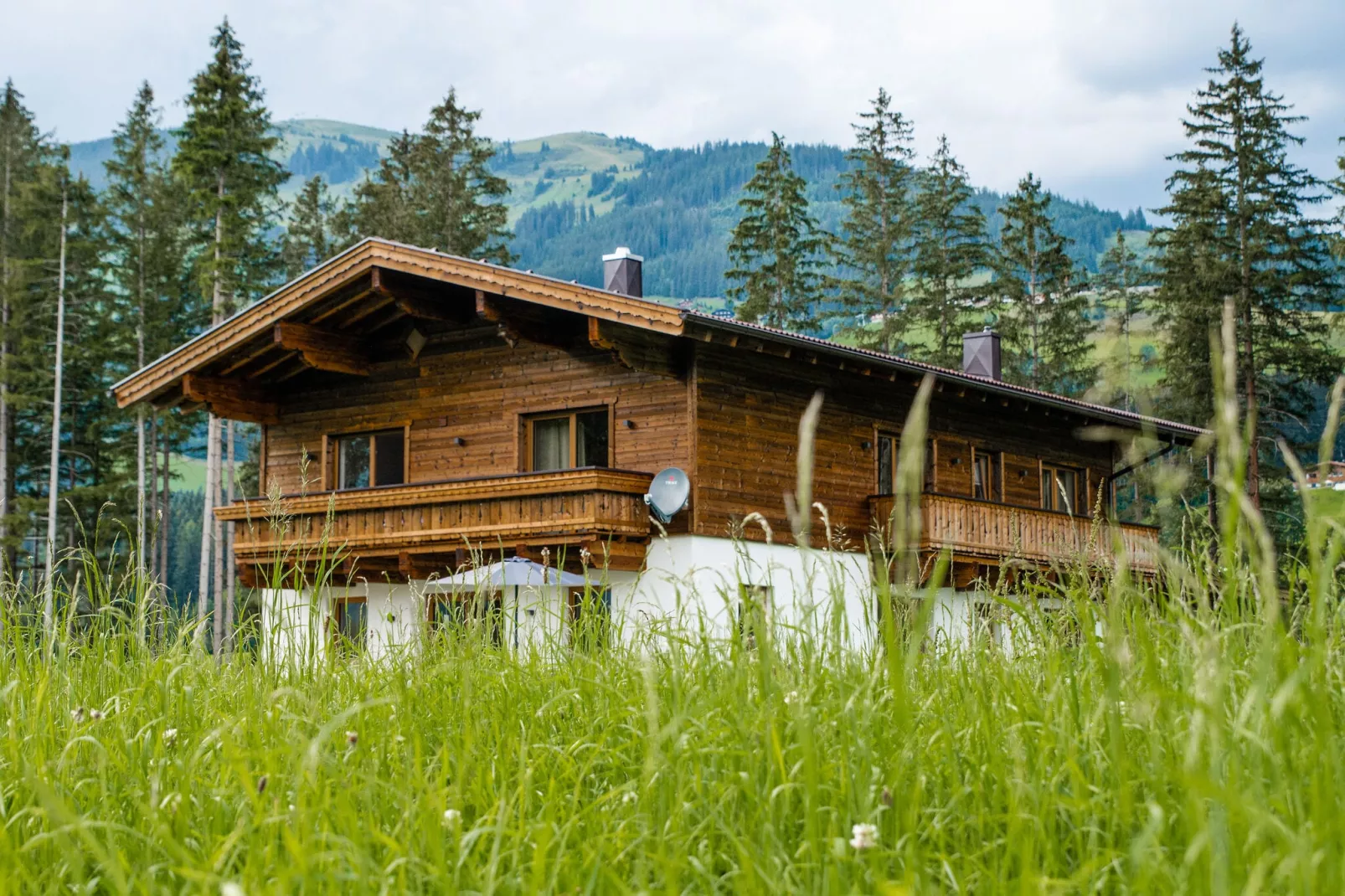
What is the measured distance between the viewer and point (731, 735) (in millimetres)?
3008

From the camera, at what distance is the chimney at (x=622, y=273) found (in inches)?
784

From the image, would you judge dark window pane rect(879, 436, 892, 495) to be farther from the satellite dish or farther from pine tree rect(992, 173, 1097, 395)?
pine tree rect(992, 173, 1097, 395)

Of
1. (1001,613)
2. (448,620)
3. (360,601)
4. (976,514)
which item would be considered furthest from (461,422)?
(1001,613)

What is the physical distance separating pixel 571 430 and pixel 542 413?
537 millimetres

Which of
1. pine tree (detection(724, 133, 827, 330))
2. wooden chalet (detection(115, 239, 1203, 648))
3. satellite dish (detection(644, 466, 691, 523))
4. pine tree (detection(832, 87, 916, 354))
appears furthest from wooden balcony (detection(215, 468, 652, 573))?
pine tree (detection(832, 87, 916, 354))

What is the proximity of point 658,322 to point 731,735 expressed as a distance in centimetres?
1286

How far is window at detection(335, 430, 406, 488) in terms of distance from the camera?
65.8ft

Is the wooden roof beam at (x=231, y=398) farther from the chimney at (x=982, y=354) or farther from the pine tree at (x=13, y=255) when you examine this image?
the pine tree at (x=13, y=255)

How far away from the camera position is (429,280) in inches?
723

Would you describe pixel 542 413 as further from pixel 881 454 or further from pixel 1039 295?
pixel 1039 295

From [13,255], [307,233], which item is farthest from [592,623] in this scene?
[307,233]

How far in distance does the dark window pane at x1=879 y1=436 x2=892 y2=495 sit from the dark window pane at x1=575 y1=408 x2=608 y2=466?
4.46 meters

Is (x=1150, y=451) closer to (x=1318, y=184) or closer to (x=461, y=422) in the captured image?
(x=461, y=422)

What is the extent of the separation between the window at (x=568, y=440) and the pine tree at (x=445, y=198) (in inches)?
799
